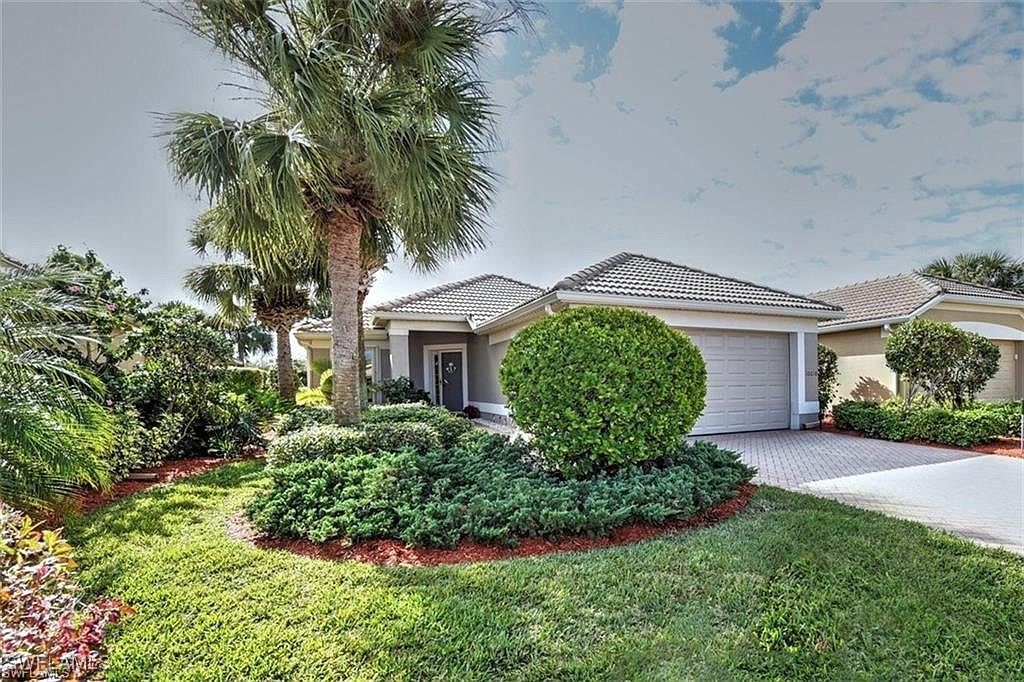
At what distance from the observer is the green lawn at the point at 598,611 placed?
9.07ft

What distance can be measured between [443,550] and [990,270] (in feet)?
90.8

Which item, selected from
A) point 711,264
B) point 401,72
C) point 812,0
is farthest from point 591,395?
point 711,264

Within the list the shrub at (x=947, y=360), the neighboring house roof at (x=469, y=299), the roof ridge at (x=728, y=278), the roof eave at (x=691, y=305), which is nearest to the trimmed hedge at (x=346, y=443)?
the roof eave at (x=691, y=305)

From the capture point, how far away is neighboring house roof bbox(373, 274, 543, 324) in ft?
48.0

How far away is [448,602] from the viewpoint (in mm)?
3369

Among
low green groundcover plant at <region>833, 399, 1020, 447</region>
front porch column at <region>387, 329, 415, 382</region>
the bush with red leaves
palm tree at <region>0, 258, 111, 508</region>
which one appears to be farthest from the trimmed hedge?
low green groundcover plant at <region>833, 399, 1020, 447</region>

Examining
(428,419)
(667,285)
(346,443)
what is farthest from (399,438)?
(667,285)

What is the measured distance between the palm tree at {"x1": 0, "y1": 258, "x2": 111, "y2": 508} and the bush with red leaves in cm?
87

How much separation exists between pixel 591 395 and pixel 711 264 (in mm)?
11707

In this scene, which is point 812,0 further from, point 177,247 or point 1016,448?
point 177,247

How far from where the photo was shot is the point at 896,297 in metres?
14.6

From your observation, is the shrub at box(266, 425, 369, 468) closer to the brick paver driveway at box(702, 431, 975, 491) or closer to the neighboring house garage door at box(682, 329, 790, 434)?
the brick paver driveway at box(702, 431, 975, 491)

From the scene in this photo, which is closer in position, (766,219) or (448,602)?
(448,602)

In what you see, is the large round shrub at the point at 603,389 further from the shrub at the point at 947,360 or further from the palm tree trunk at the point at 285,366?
the palm tree trunk at the point at 285,366
